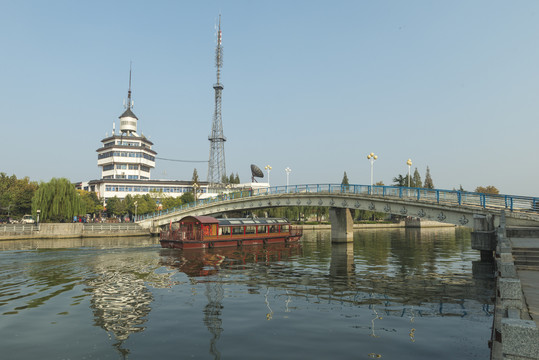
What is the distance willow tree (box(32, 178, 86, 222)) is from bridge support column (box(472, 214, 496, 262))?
5810 centimetres

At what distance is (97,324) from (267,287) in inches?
358

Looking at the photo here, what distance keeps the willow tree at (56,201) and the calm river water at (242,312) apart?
1367 inches

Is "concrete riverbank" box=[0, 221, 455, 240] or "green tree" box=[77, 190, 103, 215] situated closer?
"concrete riverbank" box=[0, 221, 455, 240]

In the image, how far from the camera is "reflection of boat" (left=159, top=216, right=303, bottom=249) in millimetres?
40656

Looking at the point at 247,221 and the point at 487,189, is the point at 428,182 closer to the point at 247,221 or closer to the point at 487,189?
the point at 487,189

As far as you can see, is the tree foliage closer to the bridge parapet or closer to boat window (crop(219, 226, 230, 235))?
the bridge parapet

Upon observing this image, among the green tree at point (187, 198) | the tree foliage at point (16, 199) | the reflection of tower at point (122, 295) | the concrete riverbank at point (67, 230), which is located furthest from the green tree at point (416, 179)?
the reflection of tower at point (122, 295)

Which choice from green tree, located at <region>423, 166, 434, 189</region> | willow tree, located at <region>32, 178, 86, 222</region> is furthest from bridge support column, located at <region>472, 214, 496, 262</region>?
green tree, located at <region>423, 166, 434, 189</region>

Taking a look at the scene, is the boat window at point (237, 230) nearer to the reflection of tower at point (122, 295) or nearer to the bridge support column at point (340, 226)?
the bridge support column at point (340, 226)

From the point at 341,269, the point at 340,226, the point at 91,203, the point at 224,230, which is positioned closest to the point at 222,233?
the point at 224,230

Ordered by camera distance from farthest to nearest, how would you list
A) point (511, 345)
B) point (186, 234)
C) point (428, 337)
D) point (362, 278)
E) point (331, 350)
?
point (186, 234) < point (362, 278) < point (428, 337) < point (331, 350) < point (511, 345)

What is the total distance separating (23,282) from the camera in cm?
2088

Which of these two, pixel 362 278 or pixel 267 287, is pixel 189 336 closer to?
pixel 267 287

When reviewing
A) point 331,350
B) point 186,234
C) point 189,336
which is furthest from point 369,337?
Result: point 186,234
